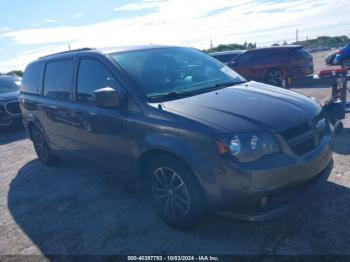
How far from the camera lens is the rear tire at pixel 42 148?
6148 millimetres

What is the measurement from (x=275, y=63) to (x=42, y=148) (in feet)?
34.7

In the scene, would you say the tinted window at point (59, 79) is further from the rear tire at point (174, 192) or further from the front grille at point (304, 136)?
the front grille at point (304, 136)

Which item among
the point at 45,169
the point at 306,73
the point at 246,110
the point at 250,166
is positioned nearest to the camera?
the point at 250,166

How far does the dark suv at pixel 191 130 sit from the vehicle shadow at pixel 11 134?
5.19 metres

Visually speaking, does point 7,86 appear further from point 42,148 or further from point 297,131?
point 297,131

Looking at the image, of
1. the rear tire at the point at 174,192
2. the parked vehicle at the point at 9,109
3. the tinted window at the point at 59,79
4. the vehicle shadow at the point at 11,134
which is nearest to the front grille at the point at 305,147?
the rear tire at the point at 174,192

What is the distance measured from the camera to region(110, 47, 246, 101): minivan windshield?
3824mm

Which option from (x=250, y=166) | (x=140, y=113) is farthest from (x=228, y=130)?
(x=140, y=113)

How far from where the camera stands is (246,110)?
130 inches

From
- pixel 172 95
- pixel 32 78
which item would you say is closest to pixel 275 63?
Result: pixel 32 78

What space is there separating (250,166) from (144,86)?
154 cm

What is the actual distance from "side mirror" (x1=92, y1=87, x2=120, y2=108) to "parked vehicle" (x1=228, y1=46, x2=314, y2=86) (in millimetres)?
10549

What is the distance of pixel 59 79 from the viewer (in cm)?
509

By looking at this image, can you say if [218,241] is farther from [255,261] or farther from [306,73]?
[306,73]
